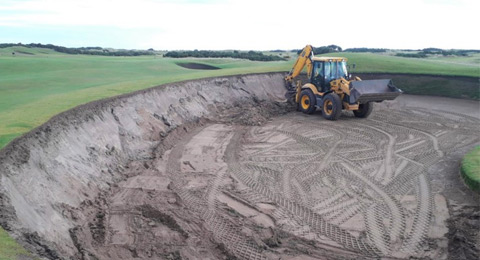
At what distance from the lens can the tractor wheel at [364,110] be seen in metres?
18.4

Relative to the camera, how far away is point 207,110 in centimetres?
1941

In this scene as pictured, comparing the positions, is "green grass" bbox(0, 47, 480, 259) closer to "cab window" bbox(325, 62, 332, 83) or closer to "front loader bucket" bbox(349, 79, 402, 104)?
"cab window" bbox(325, 62, 332, 83)

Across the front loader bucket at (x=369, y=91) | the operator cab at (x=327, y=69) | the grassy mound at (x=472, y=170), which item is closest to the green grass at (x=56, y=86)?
the operator cab at (x=327, y=69)

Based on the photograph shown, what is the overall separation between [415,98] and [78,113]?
62.9 ft

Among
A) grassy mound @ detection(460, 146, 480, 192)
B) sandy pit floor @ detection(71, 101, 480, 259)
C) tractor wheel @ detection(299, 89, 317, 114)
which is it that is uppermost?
tractor wheel @ detection(299, 89, 317, 114)

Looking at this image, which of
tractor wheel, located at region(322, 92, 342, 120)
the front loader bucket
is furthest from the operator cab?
the front loader bucket

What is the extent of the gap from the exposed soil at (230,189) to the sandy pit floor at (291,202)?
0.04 meters

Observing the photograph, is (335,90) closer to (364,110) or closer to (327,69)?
(327,69)

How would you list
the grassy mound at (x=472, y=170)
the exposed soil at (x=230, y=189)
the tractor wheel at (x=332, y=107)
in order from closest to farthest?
the exposed soil at (x=230, y=189) → the grassy mound at (x=472, y=170) → the tractor wheel at (x=332, y=107)

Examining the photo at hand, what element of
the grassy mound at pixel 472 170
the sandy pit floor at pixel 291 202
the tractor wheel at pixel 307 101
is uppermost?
the tractor wheel at pixel 307 101

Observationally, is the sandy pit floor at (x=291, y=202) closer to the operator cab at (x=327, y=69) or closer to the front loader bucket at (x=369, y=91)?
the front loader bucket at (x=369, y=91)

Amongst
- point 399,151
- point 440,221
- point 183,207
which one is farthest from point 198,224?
point 399,151

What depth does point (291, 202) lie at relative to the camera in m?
9.48

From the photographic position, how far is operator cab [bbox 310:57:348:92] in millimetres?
18052
